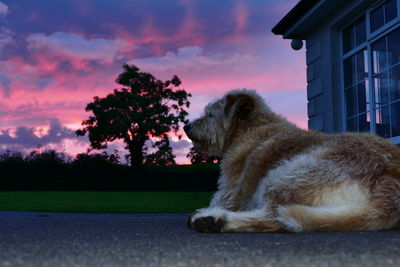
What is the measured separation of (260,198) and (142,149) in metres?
41.2

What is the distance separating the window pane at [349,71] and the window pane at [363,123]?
2.95ft

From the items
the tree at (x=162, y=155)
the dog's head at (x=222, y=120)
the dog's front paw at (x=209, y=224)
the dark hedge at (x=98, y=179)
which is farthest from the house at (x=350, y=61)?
the tree at (x=162, y=155)

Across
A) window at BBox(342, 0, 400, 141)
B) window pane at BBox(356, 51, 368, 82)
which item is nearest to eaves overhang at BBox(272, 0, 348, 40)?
window at BBox(342, 0, 400, 141)

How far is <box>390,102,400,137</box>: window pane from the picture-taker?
9680mm

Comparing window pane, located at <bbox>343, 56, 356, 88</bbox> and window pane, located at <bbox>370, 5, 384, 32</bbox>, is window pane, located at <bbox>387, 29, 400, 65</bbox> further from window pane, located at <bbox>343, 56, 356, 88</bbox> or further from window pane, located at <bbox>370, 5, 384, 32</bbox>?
window pane, located at <bbox>343, 56, 356, 88</bbox>

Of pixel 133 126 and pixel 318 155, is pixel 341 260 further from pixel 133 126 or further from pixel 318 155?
pixel 133 126

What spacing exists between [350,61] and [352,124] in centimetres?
144

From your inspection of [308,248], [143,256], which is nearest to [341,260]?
[308,248]

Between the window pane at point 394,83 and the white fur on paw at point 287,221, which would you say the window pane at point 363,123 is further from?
the white fur on paw at point 287,221

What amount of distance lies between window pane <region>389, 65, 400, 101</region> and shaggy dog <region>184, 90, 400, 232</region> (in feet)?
19.0

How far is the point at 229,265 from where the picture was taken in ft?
7.79

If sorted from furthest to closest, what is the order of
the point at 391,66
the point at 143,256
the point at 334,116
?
the point at 334,116 < the point at 391,66 < the point at 143,256

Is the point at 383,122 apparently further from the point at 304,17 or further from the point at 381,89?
the point at 304,17

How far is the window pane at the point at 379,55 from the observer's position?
33.2 feet
